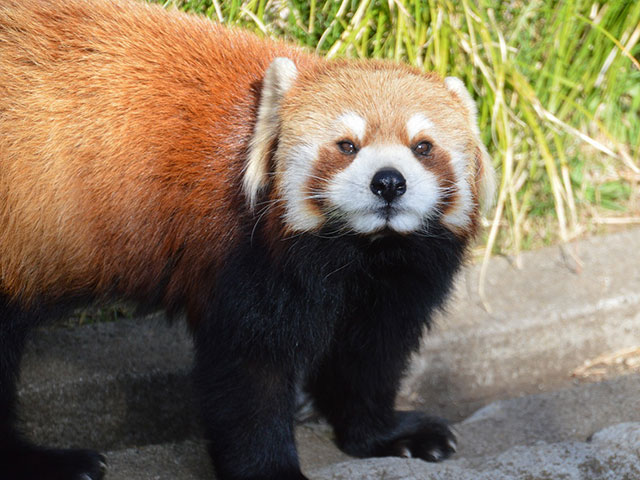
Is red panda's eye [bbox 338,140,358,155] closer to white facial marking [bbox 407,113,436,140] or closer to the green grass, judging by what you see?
white facial marking [bbox 407,113,436,140]

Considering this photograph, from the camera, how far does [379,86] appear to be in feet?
8.79

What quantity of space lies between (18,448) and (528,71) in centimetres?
301

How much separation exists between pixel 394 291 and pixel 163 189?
837 millimetres

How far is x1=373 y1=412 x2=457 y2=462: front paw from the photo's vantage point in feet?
10.9

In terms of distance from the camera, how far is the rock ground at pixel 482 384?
113 inches

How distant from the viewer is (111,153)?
2824 mm

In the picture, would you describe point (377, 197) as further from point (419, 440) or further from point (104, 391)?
point (104, 391)

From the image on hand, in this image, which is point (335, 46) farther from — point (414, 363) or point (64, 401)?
point (64, 401)

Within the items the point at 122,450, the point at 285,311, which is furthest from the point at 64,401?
the point at 285,311

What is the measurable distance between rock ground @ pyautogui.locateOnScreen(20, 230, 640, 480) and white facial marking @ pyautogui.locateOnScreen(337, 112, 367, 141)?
1107 millimetres

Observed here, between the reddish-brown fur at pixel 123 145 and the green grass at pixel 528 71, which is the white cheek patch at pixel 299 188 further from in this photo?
the green grass at pixel 528 71

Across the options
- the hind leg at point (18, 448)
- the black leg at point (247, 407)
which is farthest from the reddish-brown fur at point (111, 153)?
the black leg at point (247, 407)

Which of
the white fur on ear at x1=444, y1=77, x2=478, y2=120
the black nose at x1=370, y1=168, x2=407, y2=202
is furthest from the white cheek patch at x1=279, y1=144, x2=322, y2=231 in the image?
the white fur on ear at x1=444, y1=77, x2=478, y2=120

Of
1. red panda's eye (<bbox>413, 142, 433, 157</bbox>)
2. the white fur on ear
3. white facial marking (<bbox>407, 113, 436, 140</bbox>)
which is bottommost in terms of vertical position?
red panda's eye (<bbox>413, 142, 433, 157</bbox>)
